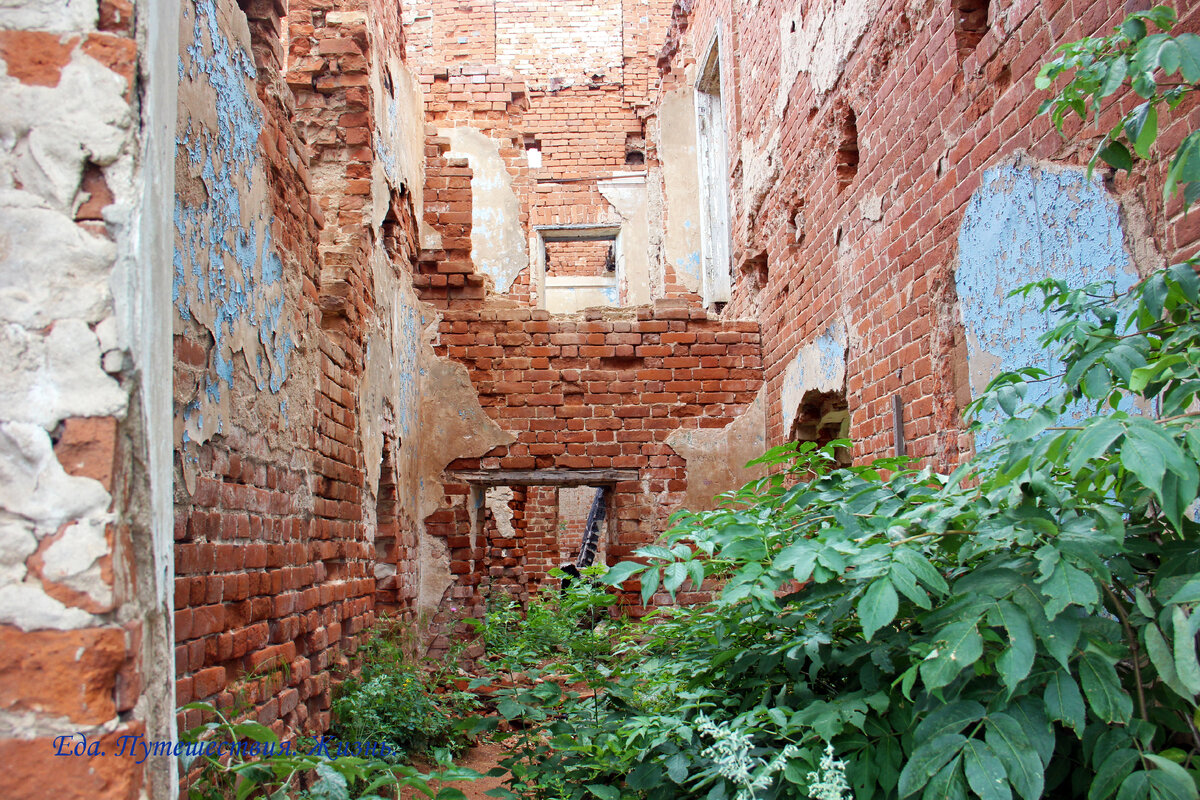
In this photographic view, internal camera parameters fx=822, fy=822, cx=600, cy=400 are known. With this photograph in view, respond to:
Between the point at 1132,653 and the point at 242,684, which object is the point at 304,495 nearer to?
the point at 242,684

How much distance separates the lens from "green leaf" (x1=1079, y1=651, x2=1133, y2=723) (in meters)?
1.44

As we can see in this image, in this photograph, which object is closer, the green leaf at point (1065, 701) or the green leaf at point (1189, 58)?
the green leaf at point (1065, 701)

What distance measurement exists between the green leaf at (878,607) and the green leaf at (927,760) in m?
0.22

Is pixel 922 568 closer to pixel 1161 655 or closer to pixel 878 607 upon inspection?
pixel 878 607

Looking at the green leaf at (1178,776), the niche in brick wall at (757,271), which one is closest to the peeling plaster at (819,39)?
the niche in brick wall at (757,271)

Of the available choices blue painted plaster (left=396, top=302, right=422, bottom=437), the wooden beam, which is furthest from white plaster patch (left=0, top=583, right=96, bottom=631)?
the wooden beam

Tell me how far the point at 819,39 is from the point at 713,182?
4079 mm

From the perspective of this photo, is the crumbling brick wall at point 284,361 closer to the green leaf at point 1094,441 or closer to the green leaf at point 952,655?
the green leaf at point 952,655

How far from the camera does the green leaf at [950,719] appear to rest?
1.57 m

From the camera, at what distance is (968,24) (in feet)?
12.0

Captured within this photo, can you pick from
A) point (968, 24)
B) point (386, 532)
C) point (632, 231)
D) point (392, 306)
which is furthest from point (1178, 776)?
point (632, 231)

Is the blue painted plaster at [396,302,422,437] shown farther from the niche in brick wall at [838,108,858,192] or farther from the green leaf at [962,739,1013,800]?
the green leaf at [962,739,1013,800]

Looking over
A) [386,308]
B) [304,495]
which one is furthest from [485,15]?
[304,495]

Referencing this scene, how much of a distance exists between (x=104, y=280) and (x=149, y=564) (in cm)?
44
